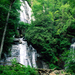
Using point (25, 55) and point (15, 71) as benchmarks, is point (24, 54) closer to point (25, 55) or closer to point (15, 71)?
point (25, 55)

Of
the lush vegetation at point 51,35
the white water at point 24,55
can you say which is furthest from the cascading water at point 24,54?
the lush vegetation at point 51,35

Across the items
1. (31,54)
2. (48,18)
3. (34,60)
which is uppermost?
(48,18)

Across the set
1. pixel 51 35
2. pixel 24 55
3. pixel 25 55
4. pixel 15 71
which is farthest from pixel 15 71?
pixel 51 35

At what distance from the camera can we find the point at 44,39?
13.7 metres

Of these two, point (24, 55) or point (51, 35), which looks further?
point (51, 35)

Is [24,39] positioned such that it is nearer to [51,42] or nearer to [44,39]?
[44,39]

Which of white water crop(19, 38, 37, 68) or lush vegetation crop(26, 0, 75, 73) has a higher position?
lush vegetation crop(26, 0, 75, 73)

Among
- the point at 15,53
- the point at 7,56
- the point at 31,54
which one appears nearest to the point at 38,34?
the point at 31,54

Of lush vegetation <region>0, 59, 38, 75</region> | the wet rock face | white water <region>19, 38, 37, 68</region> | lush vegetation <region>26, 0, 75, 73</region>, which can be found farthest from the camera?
lush vegetation <region>26, 0, 75, 73</region>

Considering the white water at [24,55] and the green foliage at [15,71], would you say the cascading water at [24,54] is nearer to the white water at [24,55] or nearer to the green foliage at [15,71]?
the white water at [24,55]

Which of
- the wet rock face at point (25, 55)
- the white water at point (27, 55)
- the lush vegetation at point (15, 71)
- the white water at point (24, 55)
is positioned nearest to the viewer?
the lush vegetation at point (15, 71)

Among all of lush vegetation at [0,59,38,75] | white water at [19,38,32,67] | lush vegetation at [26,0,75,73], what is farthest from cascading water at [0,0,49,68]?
lush vegetation at [0,59,38,75]

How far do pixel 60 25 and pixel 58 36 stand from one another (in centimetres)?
201

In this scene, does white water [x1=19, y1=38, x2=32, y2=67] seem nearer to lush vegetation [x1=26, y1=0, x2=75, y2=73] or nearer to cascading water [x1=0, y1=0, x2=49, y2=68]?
cascading water [x1=0, y1=0, x2=49, y2=68]
